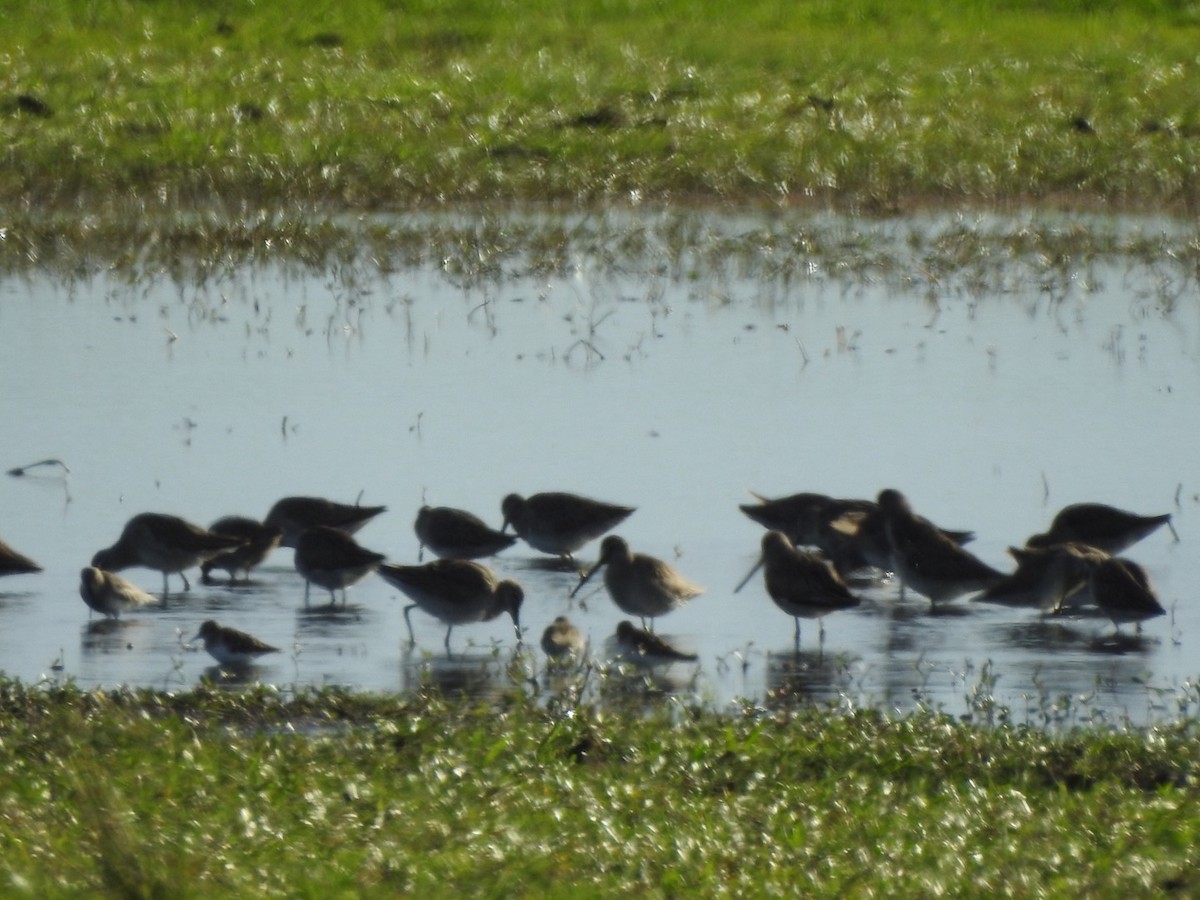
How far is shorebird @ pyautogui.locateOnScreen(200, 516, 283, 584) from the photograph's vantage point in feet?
33.4

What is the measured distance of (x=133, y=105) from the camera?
2697 centimetres

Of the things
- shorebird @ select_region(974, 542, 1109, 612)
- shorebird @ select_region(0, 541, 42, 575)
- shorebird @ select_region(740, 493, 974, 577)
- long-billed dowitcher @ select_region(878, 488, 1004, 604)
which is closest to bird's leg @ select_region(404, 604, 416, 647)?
shorebird @ select_region(0, 541, 42, 575)

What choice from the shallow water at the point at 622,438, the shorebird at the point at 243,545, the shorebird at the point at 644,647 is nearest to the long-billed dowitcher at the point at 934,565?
the shallow water at the point at 622,438

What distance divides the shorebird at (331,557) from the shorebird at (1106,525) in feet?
10.1

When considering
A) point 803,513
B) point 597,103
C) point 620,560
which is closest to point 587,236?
point 597,103

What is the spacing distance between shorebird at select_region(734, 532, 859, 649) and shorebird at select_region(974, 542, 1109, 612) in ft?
2.42

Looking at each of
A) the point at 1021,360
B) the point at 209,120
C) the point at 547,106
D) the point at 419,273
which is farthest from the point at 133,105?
the point at 1021,360

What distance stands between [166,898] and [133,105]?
76.6 feet

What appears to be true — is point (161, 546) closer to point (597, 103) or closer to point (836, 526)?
point (836, 526)

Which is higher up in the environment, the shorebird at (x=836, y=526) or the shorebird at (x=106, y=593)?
the shorebird at (x=836, y=526)

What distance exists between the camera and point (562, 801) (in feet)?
21.1

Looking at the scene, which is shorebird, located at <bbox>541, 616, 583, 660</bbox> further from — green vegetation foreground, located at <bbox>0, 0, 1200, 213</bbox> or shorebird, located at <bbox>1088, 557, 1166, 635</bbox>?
green vegetation foreground, located at <bbox>0, 0, 1200, 213</bbox>

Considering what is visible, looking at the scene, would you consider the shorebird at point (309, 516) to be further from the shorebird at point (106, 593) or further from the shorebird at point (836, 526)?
the shorebird at point (836, 526)

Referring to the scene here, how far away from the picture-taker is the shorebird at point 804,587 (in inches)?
362
